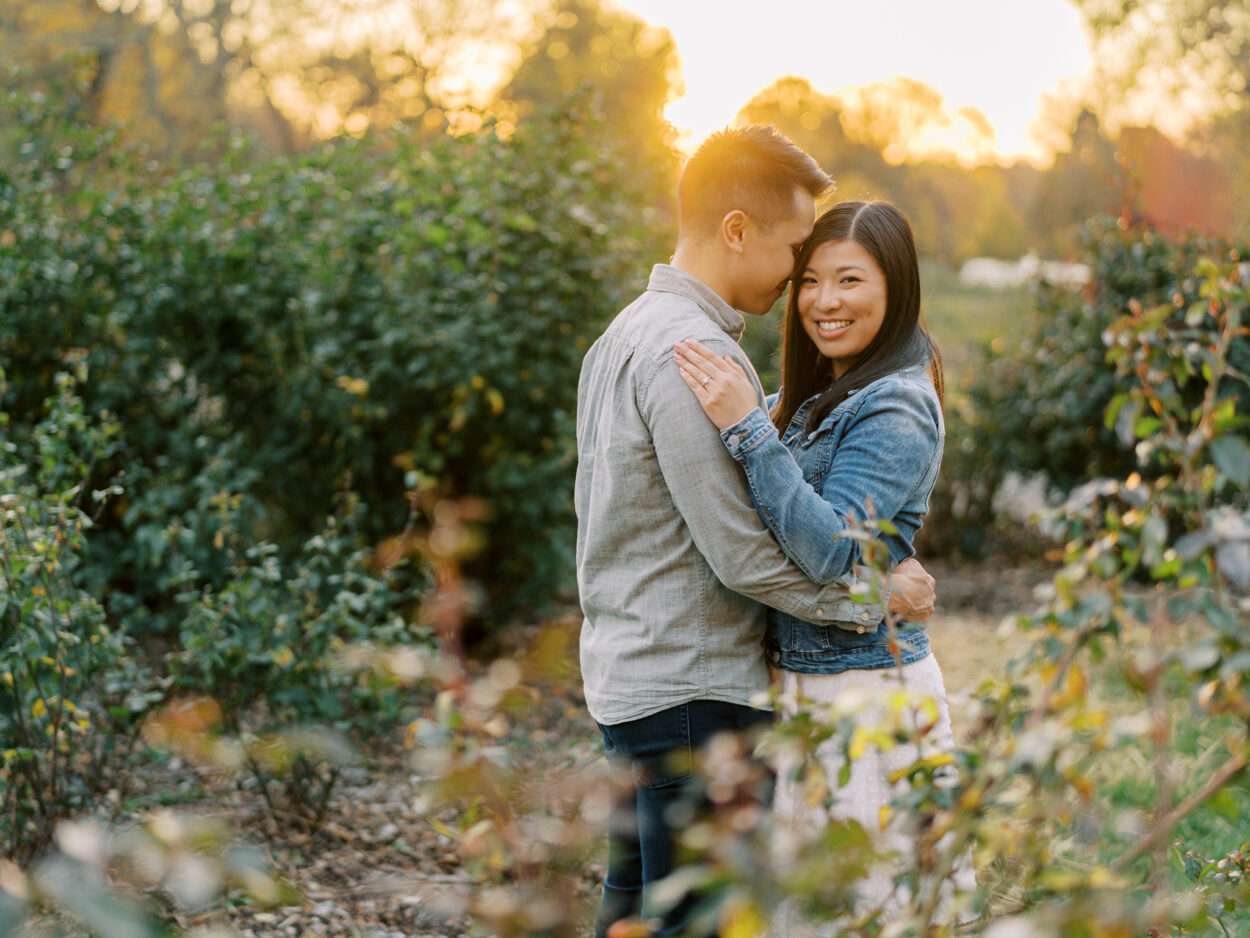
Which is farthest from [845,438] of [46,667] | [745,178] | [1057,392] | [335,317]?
[1057,392]

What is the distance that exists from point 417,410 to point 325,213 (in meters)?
1.02

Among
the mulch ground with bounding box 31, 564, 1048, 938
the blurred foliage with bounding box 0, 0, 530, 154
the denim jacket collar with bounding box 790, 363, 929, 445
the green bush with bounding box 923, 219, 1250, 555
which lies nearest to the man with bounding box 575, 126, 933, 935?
the denim jacket collar with bounding box 790, 363, 929, 445

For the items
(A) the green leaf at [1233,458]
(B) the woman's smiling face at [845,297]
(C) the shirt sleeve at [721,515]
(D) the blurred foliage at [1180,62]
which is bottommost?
(C) the shirt sleeve at [721,515]

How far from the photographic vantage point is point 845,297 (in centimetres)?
258

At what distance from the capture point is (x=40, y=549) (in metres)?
3.34

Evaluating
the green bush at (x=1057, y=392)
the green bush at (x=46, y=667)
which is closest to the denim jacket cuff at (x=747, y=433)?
the green bush at (x=46, y=667)

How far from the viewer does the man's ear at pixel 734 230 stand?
2475 millimetres

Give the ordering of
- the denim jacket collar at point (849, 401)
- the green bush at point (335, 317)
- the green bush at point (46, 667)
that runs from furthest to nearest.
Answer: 1. the green bush at point (335, 317)
2. the green bush at point (46, 667)
3. the denim jacket collar at point (849, 401)

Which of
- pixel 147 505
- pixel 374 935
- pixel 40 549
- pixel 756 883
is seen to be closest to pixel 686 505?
pixel 756 883

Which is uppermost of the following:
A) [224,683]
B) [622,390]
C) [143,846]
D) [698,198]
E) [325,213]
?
[325,213]

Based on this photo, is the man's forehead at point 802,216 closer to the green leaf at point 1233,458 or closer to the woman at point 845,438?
the woman at point 845,438

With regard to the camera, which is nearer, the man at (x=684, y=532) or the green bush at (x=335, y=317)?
the man at (x=684, y=532)

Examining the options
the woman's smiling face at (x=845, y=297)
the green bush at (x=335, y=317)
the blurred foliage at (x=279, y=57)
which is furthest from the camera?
the blurred foliage at (x=279, y=57)

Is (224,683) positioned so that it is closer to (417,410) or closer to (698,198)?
(417,410)
